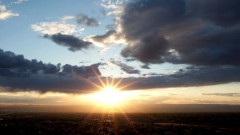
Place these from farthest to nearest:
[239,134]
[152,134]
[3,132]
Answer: [3,132] < [152,134] < [239,134]

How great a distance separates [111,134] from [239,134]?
3908 centimetres

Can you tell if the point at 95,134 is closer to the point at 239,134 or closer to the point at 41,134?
the point at 41,134

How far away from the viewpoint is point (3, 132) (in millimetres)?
111000

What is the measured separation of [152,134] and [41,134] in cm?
3678

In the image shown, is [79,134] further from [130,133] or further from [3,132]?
[3,132]

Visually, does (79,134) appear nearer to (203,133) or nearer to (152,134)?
(152,134)

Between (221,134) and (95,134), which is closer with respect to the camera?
(221,134)

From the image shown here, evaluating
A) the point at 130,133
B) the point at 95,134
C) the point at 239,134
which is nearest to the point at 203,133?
the point at 239,134

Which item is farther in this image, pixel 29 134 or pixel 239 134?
pixel 29 134

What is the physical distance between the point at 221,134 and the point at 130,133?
1146 inches

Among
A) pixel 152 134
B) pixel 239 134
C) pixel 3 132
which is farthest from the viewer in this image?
pixel 3 132

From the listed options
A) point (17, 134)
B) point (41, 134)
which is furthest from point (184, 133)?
point (17, 134)

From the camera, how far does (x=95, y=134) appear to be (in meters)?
108

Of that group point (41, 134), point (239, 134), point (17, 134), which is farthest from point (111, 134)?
point (239, 134)
